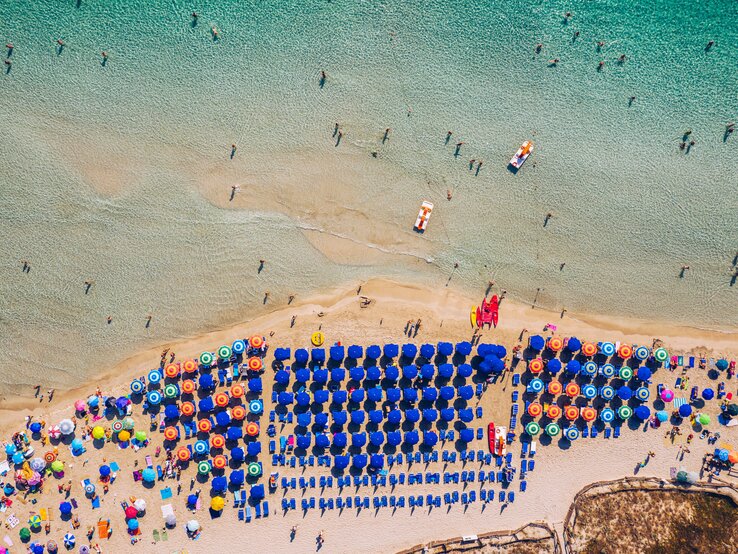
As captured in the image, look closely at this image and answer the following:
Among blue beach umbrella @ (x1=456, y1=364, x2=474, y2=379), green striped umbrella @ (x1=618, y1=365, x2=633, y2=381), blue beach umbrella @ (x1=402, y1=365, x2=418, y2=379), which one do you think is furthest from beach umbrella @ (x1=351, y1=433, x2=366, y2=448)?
green striped umbrella @ (x1=618, y1=365, x2=633, y2=381)

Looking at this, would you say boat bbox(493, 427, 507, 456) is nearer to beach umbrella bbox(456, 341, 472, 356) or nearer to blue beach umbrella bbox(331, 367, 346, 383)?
beach umbrella bbox(456, 341, 472, 356)

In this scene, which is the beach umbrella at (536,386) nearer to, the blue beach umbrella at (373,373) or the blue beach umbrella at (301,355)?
the blue beach umbrella at (373,373)

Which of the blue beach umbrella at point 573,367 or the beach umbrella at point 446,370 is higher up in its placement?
the blue beach umbrella at point 573,367

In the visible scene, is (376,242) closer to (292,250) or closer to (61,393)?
(292,250)

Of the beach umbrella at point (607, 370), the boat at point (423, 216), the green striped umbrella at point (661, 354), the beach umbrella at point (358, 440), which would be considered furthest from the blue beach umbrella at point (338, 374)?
the green striped umbrella at point (661, 354)

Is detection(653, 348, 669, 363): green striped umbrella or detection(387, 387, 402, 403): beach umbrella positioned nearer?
detection(387, 387, 402, 403): beach umbrella
